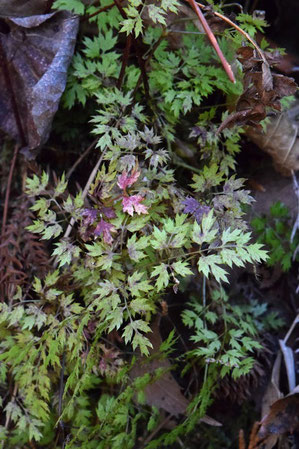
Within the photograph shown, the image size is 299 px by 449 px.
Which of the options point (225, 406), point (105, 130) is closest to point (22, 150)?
point (105, 130)

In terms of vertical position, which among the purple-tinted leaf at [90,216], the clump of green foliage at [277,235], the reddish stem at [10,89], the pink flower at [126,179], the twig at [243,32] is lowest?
the clump of green foliage at [277,235]

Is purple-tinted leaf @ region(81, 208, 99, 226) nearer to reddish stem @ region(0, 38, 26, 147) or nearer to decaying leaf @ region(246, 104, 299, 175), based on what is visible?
reddish stem @ region(0, 38, 26, 147)

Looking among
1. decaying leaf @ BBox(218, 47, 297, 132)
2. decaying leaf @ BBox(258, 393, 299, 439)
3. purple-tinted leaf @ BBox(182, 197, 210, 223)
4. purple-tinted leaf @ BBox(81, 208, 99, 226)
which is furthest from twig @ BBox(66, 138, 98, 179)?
decaying leaf @ BBox(258, 393, 299, 439)

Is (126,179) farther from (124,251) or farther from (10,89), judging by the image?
(10,89)

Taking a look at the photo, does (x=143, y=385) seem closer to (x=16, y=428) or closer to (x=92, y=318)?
(x=92, y=318)

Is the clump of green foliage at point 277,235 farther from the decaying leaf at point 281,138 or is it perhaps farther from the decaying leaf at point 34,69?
the decaying leaf at point 34,69

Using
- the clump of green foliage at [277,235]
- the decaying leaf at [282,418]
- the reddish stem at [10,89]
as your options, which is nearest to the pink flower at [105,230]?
the reddish stem at [10,89]

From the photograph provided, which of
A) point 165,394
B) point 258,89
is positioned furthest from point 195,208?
point 165,394
